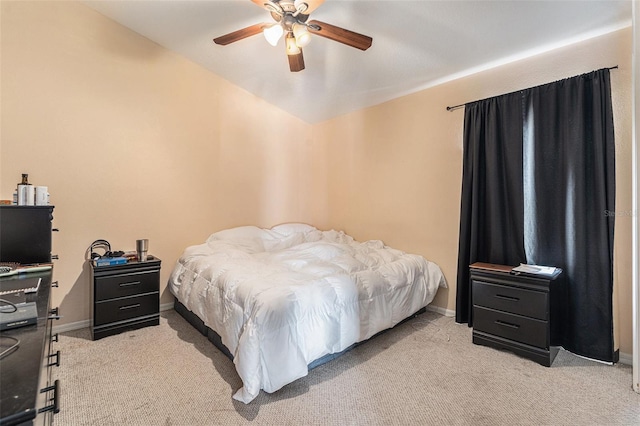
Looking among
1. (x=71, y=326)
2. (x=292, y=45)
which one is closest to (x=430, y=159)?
(x=292, y=45)

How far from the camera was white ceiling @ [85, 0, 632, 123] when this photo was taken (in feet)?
6.94

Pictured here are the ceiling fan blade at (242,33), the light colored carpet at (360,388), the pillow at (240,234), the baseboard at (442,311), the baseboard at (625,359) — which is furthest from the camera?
the pillow at (240,234)

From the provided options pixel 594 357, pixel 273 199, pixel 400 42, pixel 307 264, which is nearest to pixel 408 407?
pixel 307 264

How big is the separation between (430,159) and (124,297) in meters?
3.36

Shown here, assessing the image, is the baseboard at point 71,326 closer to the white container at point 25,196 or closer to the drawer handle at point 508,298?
the white container at point 25,196

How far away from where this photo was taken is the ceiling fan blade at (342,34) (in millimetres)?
1917

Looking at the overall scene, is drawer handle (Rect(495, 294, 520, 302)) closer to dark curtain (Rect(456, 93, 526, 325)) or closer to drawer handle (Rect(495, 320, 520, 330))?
drawer handle (Rect(495, 320, 520, 330))

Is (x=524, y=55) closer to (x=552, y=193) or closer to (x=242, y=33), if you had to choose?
(x=552, y=193)

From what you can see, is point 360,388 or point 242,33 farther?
point 242,33

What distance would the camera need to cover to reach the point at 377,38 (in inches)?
98.8

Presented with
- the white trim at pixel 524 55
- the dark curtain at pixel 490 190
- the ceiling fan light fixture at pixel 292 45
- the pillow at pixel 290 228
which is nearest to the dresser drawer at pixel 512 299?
the dark curtain at pixel 490 190

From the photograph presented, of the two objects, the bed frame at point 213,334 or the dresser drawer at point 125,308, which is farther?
the dresser drawer at point 125,308

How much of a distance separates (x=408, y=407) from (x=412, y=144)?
8.60 feet

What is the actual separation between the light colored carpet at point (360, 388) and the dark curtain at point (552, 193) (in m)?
0.47
